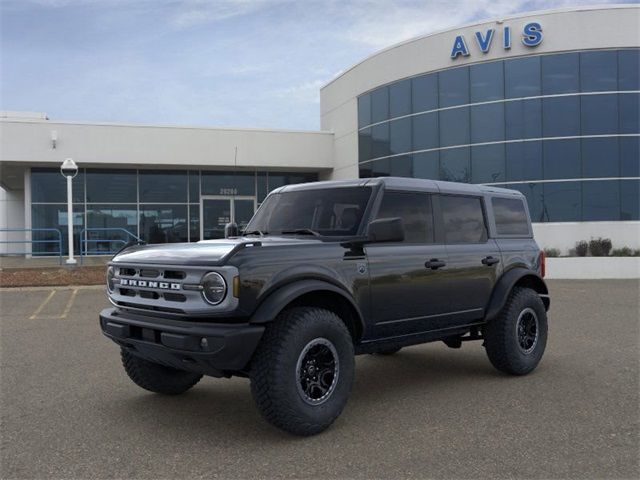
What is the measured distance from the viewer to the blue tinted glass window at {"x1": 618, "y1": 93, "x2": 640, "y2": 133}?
782 inches

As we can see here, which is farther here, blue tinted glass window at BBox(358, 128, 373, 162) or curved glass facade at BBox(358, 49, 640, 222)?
blue tinted glass window at BBox(358, 128, 373, 162)

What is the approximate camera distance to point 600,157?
19.9 meters

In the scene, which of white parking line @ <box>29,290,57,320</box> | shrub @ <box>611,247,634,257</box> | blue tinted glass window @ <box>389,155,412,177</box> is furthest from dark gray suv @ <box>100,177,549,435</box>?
blue tinted glass window @ <box>389,155,412,177</box>

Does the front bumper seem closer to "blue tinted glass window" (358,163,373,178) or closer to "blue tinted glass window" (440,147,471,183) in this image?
"blue tinted glass window" (440,147,471,183)

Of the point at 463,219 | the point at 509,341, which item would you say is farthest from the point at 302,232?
the point at 509,341

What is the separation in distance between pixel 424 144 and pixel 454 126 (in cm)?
135

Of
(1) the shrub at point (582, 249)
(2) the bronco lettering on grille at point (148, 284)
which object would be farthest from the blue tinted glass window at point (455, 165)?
(2) the bronco lettering on grille at point (148, 284)

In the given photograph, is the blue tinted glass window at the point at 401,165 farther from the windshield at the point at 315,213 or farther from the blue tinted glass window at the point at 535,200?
the windshield at the point at 315,213

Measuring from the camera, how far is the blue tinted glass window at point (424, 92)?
22359mm

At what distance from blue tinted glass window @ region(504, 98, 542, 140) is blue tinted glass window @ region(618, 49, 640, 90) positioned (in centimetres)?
267

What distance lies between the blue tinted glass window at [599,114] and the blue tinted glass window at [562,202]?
1912 mm

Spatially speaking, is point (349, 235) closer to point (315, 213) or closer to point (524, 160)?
point (315, 213)

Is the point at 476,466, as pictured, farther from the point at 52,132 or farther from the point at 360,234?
the point at 52,132

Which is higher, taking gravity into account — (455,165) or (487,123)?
(487,123)
